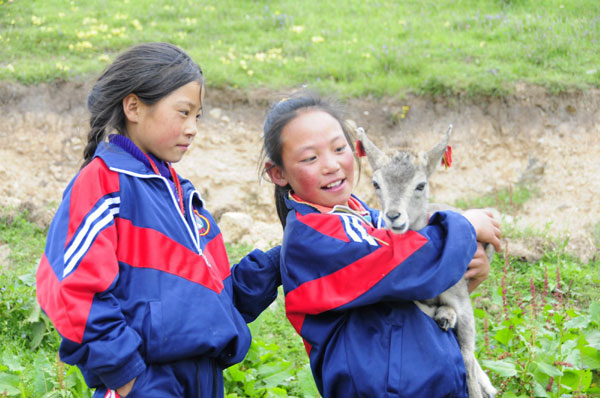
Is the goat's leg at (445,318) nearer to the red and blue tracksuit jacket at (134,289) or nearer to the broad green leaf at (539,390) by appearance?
the red and blue tracksuit jacket at (134,289)

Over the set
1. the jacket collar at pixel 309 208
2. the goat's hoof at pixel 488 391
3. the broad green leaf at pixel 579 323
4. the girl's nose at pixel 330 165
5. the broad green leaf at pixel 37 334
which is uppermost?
the girl's nose at pixel 330 165

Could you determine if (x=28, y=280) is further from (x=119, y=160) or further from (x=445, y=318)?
(x=445, y=318)

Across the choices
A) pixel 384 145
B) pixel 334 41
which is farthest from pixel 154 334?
pixel 334 41

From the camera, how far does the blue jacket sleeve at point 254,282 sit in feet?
11.7

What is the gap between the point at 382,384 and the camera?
281 centimetres

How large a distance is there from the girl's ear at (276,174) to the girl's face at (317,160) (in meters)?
0.09

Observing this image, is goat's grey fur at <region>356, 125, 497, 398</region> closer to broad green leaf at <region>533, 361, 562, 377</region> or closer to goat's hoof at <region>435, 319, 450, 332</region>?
goat's hoof at <region>435, 319, 450, 332</region>

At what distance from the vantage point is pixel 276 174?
11.7 ft

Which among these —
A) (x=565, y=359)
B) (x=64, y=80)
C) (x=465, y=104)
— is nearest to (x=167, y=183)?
(x=565, y=359)

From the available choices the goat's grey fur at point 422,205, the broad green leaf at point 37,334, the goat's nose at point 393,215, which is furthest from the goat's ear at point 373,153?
the broad green leaf at point 37,334

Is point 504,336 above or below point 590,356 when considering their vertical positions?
below

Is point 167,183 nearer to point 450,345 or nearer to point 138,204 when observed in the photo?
point 138,204

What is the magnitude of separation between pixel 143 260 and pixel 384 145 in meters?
7.27

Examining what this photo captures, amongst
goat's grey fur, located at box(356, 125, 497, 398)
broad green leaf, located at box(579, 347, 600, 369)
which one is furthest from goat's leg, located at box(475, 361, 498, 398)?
broad green leaf, located at box(579, 347, 600, 369)
